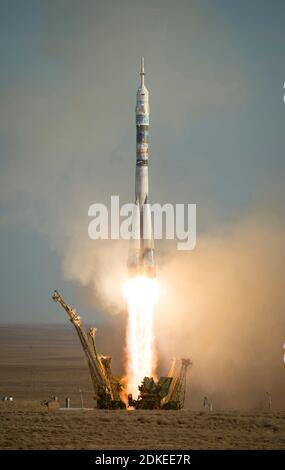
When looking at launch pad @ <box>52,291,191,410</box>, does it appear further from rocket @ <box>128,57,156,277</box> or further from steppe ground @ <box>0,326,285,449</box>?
rocket @ <box>128,57,156,277</box>

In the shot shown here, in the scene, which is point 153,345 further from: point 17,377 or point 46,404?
point 17,377

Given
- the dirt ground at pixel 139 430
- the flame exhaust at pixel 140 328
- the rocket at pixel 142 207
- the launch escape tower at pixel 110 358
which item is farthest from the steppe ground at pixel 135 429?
the rocket at pixel 142 207

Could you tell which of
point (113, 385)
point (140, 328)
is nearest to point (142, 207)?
point (140, 328)

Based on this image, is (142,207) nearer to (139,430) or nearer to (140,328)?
(140,328)

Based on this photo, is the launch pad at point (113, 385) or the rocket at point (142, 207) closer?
the launch pad at point (113, 385)

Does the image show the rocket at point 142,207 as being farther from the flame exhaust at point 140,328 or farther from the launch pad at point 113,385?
the launch pad at point 113,385

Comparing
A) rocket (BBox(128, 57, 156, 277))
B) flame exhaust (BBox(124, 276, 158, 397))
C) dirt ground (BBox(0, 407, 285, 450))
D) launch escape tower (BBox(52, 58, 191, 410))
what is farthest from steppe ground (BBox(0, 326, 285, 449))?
rocket (BBox(128, 57, 156, 277))

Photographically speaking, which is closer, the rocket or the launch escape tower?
the launch escape tower

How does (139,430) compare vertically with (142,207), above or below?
below
